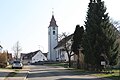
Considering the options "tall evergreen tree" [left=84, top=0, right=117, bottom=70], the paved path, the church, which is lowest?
the paved path

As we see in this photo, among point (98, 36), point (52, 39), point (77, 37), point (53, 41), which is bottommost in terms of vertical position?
point (98, 36)

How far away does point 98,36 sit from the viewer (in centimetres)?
4706

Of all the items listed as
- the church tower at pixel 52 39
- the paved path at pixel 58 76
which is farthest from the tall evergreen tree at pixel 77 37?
the church tower at pixel 52 39

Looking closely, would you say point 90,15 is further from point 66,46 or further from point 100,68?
point 66,46

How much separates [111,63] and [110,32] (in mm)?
4347

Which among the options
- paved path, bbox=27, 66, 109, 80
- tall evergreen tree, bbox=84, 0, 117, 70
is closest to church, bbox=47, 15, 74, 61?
tall evergreen tree, bbox=84, 0, 117, 70

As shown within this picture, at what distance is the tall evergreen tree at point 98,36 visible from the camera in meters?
46.0

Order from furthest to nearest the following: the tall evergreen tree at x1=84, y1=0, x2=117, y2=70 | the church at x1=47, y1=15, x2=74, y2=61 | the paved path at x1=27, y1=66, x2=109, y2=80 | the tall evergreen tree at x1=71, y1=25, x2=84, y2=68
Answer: the church at x1=47, y1=15, x2=74, y2=61, the tall evergreen tree at x1=71, y1=25, x2=84, y2=68, the tall evergreen tree at x1=84, y1=0, x2=117, y2=70, the paved path at x1=27, y1=66, x2=109, y2=80

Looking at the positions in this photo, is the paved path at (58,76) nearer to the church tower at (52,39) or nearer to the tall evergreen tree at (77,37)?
the tall evergreen tree at (77,37)

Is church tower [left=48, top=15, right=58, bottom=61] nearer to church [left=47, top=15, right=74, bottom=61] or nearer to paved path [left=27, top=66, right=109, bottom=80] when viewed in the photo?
church [left=47, top=15, right=74, bottom=61]

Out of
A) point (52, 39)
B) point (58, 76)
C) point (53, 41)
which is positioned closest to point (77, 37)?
point (58, 76)

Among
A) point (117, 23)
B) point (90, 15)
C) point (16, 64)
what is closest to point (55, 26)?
point (117, 23)

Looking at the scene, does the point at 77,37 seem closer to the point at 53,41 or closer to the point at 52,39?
the point at 52,39

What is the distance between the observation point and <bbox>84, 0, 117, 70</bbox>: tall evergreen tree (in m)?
46.0
